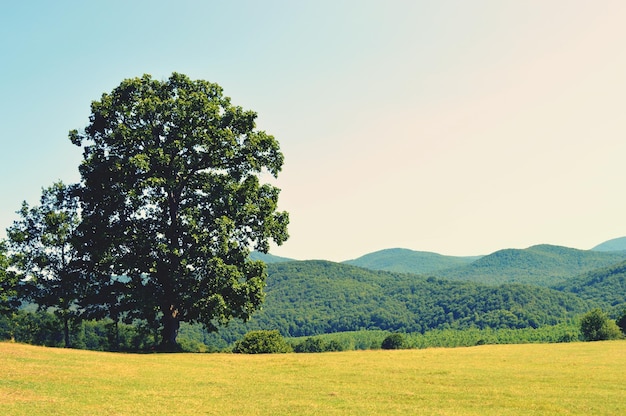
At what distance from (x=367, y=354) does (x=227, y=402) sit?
19900mm

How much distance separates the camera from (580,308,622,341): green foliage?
199ft

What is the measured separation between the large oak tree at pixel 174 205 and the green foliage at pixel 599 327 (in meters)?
47.7

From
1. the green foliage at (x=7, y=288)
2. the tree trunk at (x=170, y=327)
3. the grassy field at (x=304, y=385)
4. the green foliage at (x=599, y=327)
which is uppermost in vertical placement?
the green foliage at (x=7, y=288)

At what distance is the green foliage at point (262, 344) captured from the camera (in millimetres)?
40444

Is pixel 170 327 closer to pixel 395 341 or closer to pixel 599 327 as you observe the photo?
pixel 395 341

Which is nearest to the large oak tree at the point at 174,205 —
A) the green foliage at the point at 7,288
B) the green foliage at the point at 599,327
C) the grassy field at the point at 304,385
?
the grassy field at the point at 304,385

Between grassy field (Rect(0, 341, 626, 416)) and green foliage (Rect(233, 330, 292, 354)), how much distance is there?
24.0 ft

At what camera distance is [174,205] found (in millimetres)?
38406

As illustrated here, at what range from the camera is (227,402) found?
18.9m

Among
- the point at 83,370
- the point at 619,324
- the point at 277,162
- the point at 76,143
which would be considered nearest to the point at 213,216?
the point at 277,162

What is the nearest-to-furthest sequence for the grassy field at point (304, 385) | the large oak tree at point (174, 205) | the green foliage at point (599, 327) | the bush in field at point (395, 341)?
the grassy field at point (304, 385) < the large oak tree at point (174, 205) < the bush in field at point (395, 341) < the green foliage at point (599, 327)

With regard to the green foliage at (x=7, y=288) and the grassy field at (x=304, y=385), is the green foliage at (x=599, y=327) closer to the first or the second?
the grassy field at (x=304, y=385)

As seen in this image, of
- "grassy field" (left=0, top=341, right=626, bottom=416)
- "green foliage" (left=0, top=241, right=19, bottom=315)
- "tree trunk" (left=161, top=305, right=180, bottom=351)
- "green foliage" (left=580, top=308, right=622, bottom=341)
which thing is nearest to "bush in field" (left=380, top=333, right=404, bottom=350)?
"grassy field" (left=0, top=341, right=626, bottom=416)

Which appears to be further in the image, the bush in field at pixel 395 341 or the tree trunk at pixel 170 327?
the bush in field at pixel 395 341
